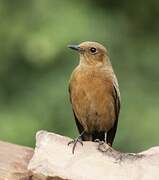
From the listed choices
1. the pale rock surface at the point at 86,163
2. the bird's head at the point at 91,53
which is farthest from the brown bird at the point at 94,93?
the pale rock surface at the point at 86,163

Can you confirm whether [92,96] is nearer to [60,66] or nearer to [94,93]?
[94,93]

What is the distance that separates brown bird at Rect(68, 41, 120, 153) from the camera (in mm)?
7625

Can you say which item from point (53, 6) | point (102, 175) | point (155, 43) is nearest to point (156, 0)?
point (155, 43)

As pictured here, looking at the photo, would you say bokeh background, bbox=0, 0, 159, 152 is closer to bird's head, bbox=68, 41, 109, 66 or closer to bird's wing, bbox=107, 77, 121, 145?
bird's wing, bbox=107, 77, 121, 145

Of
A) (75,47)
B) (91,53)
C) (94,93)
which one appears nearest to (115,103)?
(94,93)

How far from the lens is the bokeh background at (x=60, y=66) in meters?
9.19

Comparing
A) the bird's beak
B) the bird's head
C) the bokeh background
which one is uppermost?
the bird's beak

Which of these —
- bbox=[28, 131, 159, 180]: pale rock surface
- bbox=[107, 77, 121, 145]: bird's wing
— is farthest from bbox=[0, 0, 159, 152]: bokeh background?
bbox=[28, 131, 159, 180]: pale rock surface

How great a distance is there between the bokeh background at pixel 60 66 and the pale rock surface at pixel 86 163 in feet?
8.30

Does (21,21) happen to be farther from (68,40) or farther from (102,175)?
(102,175)

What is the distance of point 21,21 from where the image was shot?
9.95 meters

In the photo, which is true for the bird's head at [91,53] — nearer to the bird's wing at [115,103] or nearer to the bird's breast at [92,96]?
the bird's breast at [92,96]

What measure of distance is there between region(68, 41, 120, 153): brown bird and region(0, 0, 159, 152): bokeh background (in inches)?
47.1

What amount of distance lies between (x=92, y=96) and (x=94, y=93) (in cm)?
3
